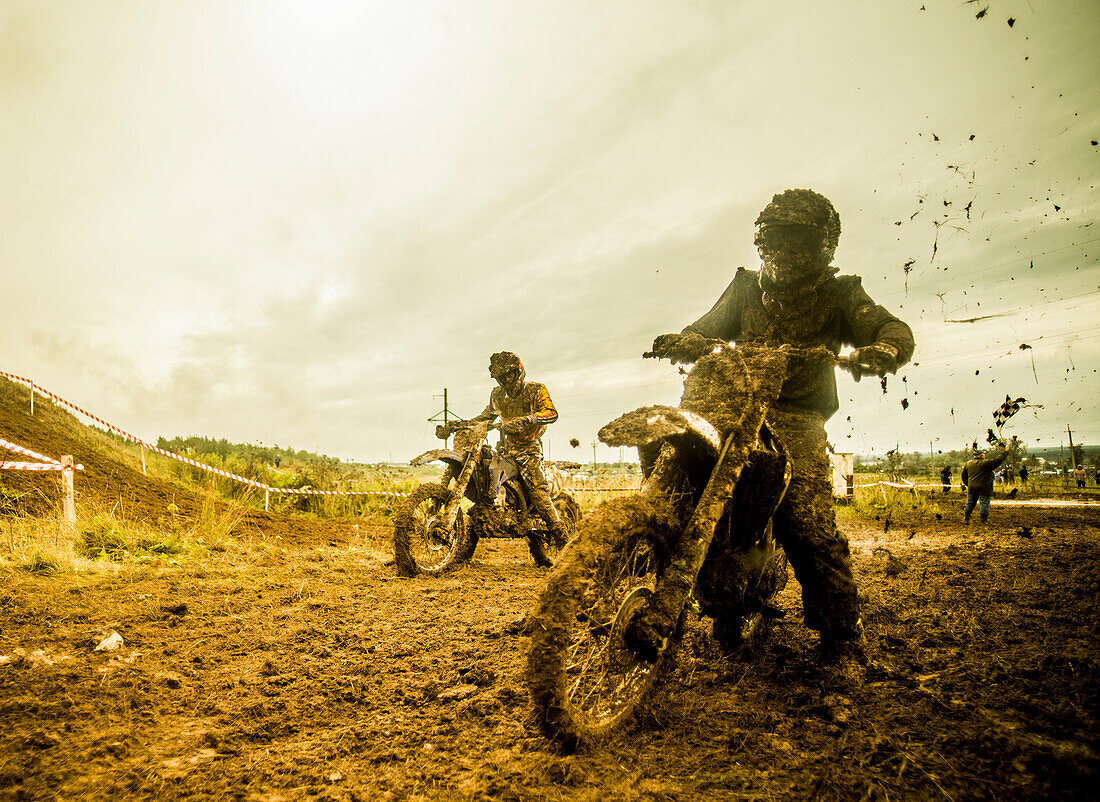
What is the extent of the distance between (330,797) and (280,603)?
3.12m

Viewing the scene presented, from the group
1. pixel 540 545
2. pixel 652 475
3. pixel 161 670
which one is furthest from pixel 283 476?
pixel 652 475

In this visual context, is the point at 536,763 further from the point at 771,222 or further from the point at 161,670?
the point at 771,222

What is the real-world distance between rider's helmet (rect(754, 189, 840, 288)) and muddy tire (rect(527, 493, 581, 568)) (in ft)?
13.2

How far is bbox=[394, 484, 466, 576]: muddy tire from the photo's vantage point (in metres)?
5.51

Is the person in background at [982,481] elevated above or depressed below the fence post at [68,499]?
below

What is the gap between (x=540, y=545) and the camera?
6480mm

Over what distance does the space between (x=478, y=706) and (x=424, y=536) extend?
11.3 feet

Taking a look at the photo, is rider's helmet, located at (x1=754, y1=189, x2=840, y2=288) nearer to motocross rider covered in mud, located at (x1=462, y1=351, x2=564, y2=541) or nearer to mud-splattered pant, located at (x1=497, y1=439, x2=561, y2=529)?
motocross rider covered in mud, located at (x1=462, y1=351, x2=564, y2=541)

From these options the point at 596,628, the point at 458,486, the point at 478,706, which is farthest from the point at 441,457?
the point at 596,628

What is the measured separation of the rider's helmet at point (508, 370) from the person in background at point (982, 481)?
429 inches

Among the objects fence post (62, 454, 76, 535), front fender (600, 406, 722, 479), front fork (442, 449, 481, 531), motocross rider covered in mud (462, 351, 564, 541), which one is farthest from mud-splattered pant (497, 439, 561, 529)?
fence post (62, 454, 76, 535)

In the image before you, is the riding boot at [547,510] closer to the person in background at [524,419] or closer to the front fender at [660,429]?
the person in background at [524,419]

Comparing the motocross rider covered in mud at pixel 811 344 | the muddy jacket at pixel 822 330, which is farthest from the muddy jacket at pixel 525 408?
the muddy jacket at pixel 822 330

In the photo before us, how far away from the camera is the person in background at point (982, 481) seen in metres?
11.3
